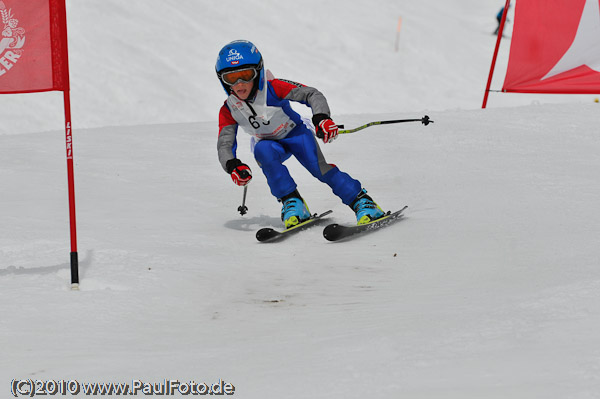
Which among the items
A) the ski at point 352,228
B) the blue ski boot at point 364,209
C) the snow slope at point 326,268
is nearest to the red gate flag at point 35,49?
the snow slope at point 326,268

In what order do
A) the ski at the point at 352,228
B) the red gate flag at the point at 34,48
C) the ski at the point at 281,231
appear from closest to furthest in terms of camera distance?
the red gate flag at the point at 34,48, the ski at the point at 352,228, the ski at the point at 281,231

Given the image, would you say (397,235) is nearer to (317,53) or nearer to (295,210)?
(295,210)

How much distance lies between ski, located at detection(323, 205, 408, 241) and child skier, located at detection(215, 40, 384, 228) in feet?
0.24

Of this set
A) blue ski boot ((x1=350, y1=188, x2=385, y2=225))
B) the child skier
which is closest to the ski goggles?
the child skier

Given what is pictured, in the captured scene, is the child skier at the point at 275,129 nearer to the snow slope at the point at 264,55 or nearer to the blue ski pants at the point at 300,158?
the blue ski pants at the point at 300,158

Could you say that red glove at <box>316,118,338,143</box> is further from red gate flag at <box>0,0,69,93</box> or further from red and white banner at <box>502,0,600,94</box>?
red and white banner at <box>502,0,600,94</box>

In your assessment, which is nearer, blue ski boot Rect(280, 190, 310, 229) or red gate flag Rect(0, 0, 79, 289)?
red gate flag Rect(0, 0, 79, 289)

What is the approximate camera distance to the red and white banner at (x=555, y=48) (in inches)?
340

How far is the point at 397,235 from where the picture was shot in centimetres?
516

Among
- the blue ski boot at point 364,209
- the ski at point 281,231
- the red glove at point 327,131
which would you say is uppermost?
the red glove at point 327,131

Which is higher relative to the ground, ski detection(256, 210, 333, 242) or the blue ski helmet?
the blue ski helmet

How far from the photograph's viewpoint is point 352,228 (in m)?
5.12

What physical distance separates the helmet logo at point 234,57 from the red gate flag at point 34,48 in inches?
51.7

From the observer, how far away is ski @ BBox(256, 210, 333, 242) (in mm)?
5172
